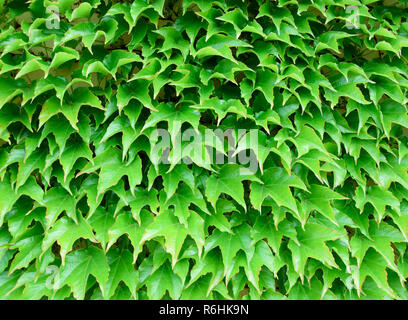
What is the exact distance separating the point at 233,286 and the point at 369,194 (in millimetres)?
553

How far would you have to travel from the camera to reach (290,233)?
1.12 m

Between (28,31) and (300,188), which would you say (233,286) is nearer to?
(300,188)

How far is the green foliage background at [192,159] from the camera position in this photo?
1.07m

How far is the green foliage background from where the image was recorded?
1.07 m

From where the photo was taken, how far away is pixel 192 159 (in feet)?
3.41
